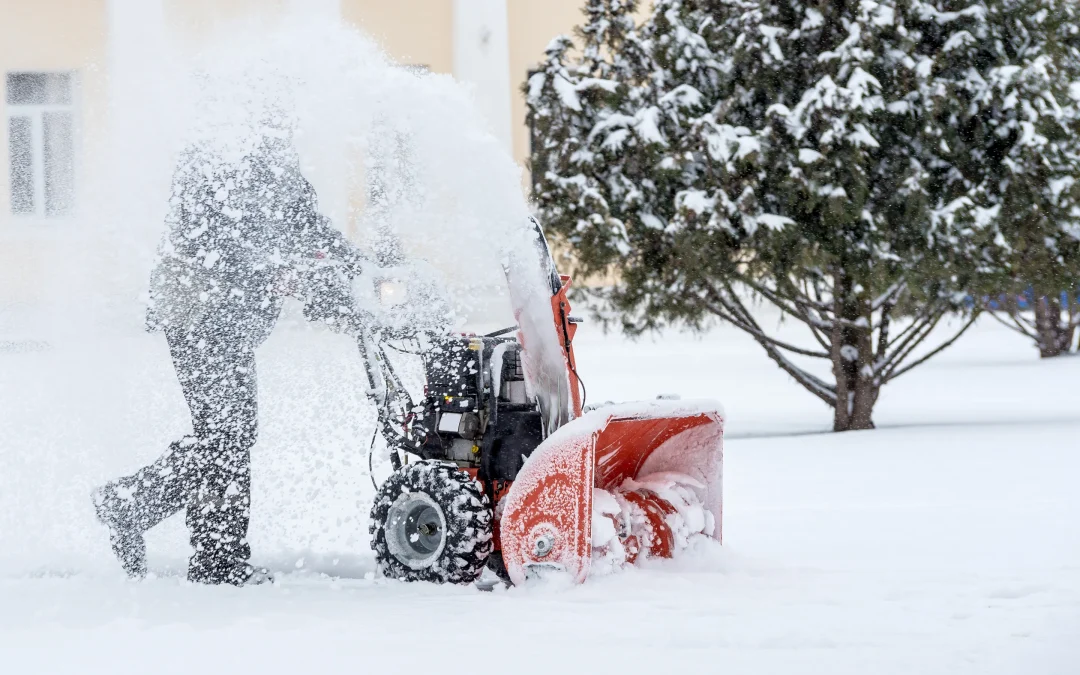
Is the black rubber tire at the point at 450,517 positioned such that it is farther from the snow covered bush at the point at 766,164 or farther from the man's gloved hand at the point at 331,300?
the snow covered bush at the point at 766,164

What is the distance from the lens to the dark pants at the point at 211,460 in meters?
4.70

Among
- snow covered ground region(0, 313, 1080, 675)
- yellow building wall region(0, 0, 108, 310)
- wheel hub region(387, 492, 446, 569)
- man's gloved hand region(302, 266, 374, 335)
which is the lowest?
snow covered ground region(0, 313, 1080, 675)

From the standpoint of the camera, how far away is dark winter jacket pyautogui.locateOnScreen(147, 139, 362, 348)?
468 centimetres

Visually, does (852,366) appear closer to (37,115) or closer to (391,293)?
(391,293)

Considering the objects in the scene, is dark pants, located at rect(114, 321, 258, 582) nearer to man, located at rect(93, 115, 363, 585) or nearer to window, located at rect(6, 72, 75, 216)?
man, located at rect(93, 115, 363, 585)

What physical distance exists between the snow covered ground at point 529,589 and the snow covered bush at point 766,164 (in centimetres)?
158

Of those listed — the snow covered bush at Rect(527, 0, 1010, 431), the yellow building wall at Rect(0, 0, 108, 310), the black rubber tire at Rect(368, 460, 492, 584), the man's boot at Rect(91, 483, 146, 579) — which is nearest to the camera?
the black rubber tire at Rect(368, 460, 492, 584)

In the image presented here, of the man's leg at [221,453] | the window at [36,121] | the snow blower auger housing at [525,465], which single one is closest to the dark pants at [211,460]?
the man's leg at [221,453]

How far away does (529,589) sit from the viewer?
4.44 m

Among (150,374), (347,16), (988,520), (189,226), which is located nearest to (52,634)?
(189,226)

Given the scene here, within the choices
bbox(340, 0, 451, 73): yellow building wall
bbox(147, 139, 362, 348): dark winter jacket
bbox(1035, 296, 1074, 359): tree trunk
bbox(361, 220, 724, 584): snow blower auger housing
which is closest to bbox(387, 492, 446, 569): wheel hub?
bbox(361, 220, 724, 584): snow blower auger housing

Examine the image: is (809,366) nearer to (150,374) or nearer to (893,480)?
(893,480)

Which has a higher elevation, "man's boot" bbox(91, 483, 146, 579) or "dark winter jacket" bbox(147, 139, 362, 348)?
"dark winter jacket" bbox(147, 139, 362, 348)

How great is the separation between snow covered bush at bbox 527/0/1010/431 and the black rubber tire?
5063 millimetres
